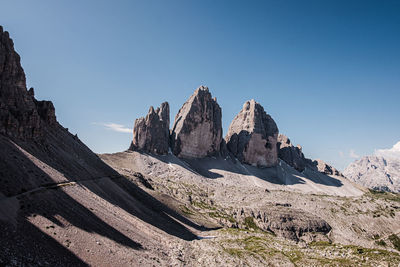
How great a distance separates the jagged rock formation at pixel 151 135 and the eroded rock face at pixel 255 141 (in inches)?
2466

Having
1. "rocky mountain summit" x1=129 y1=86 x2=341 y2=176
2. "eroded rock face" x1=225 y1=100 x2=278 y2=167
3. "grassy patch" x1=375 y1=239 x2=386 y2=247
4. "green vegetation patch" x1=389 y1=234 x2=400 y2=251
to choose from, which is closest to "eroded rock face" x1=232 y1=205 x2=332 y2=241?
"grassy patch" x1=375 y1=239 x2=386 y2=247

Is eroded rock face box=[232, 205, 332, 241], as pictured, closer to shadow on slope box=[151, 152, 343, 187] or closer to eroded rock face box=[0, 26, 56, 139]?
shadow on slope box=[151, 152, 343, 187]

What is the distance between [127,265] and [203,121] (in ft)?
478

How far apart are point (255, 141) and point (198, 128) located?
49.2 m

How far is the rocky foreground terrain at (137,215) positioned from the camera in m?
27.2

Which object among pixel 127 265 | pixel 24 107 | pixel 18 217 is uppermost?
pixel 24 107

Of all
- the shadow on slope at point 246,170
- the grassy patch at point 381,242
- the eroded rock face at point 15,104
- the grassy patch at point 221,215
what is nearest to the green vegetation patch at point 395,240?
the grassy patch at point 381,242

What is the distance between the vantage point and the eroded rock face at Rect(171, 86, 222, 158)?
162 metres

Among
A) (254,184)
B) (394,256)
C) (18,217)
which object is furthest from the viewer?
(254,184)

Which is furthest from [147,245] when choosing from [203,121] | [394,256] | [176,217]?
[203,121]

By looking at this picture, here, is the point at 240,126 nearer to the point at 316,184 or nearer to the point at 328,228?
the point at 316,184

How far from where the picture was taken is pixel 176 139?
6378 inches

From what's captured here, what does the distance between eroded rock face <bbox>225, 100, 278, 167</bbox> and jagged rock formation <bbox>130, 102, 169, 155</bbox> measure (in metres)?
62.6

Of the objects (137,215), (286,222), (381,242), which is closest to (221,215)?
(286,222)
